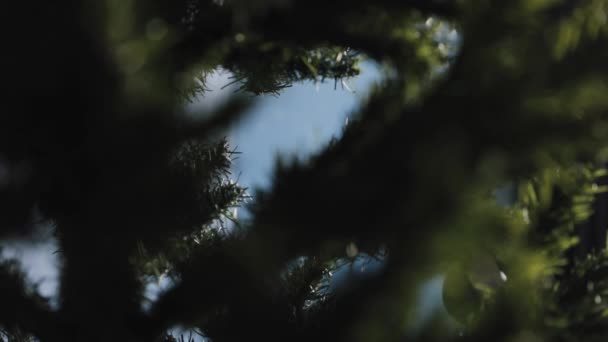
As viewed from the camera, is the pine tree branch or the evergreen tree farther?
the pine tree branch

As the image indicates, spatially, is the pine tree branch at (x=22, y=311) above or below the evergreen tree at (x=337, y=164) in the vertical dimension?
above

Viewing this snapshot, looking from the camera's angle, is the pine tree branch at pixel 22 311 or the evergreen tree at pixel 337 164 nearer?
the evergreen tree at pixel 337 164

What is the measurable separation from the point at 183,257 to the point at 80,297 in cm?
34

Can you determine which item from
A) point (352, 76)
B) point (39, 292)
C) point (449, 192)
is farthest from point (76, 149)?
point (352, 76)

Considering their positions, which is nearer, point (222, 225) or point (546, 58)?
point (546, 58)

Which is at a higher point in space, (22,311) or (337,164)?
(22,311)

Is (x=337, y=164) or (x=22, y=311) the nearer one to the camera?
(x=337, y=164)

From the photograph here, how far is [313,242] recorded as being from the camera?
0.31 m

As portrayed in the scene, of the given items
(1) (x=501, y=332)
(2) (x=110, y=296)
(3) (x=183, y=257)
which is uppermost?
(3) (x=183, y=257)

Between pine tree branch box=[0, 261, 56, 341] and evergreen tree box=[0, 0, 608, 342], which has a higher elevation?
pine tree branch box=[0, 261, 56, 341]

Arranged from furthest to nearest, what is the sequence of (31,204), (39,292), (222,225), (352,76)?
1. (222,225)
2. (352,76)
3. (39,292)
4. (31,204)

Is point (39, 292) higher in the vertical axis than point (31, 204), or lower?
higher

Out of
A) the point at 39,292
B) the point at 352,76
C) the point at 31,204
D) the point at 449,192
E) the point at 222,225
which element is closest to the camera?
the point at 449,192

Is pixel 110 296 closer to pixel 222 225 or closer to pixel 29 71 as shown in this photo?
pixel 29 71
